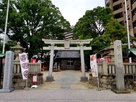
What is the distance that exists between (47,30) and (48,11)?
3441 millimetres

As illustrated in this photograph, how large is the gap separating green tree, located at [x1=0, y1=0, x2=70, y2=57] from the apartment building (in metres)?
14.1

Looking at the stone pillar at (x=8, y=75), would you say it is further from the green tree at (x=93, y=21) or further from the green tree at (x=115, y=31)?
the green tree at (x=93, y=21)

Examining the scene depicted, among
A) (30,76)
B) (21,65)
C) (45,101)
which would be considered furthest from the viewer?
(30,76)

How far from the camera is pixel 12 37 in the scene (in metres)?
22.5

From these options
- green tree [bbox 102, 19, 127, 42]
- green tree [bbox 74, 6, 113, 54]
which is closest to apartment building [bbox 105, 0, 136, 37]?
green tree [bbox 74, 6, 113, 54]

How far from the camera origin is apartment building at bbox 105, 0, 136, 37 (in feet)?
89.9

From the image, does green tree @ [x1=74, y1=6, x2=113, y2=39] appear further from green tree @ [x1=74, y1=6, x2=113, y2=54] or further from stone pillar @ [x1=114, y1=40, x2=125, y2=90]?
stone pillar @ [x1=114, y1=40, x2=125, y2=90]

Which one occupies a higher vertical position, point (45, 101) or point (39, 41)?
point (39, 41)

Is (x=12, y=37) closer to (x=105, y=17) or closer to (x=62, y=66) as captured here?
(x=62, y=66)

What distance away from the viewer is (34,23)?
23.6 m

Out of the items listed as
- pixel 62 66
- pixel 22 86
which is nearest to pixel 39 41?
pixel 62 66

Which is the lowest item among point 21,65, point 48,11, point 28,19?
point 21,65

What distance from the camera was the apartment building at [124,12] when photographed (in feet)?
89.9

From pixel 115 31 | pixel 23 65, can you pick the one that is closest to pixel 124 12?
pixel 115 31
